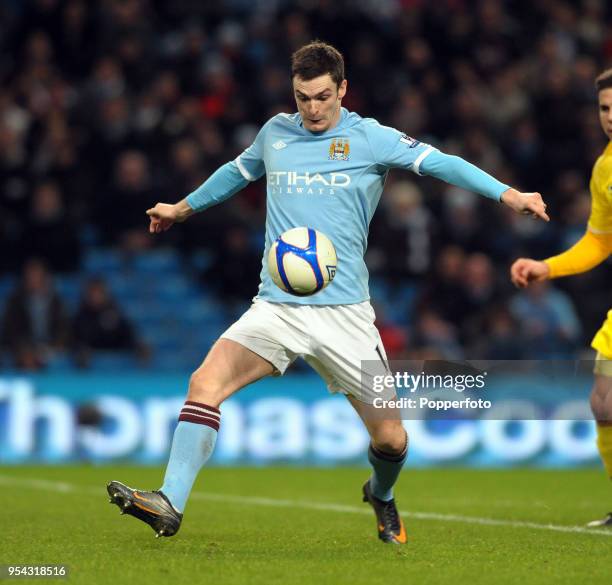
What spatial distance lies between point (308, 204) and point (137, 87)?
1099 centimetres

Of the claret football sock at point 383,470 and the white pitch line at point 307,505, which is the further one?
the white pitch line at point 307,505

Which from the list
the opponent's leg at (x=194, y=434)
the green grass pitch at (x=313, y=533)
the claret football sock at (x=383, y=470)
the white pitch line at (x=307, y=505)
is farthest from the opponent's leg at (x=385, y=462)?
the white pitch line at (x=307, y=505)

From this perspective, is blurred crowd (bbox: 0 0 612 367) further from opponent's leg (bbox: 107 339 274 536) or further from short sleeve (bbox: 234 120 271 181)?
A: opponent's leg (bbox: 107 339 274 536)

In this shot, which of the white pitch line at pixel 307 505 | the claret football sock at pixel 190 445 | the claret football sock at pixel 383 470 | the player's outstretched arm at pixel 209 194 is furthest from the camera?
the white pitch line at pixel 307 505

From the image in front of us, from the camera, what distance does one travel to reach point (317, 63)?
6586 millimetres

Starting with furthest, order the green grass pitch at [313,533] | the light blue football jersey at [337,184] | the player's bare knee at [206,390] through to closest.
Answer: the light blue football jersey at [337,184]
the player's bare knee at [206,390]
the green grass pitch at [313,533]

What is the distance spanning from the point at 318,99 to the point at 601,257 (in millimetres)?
2074

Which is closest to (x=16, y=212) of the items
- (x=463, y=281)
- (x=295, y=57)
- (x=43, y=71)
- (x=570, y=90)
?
(x=43, y=71)

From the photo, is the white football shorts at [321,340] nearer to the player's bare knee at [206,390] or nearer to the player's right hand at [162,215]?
the player's bare knee at [206,390]

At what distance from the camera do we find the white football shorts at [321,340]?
6594 millimetres

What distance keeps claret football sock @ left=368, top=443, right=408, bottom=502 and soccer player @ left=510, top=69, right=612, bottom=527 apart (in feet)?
4.04

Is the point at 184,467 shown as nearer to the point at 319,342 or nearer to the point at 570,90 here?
the point at 319,342

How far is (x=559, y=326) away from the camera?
48.6ft

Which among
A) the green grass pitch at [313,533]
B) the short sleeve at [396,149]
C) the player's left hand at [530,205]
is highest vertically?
the short sleeve at [396,149]
